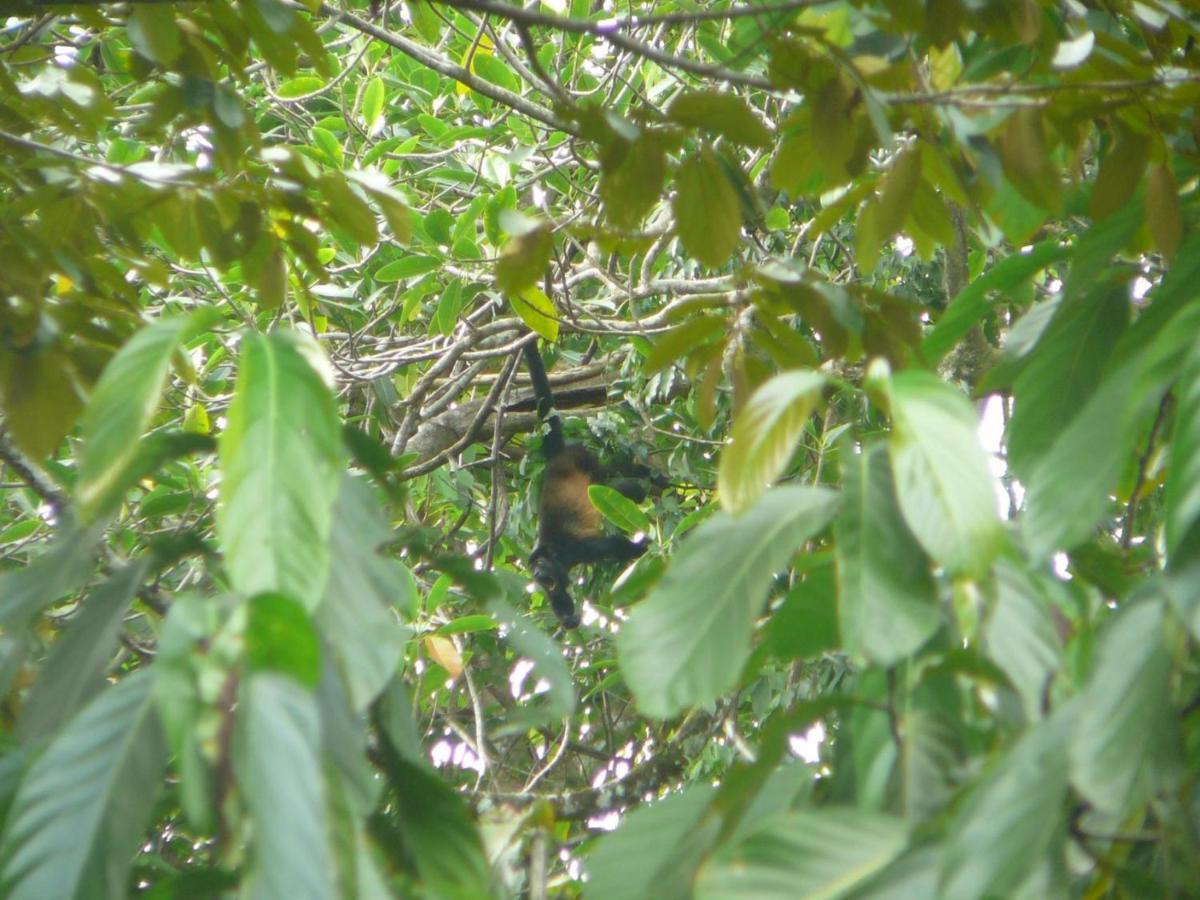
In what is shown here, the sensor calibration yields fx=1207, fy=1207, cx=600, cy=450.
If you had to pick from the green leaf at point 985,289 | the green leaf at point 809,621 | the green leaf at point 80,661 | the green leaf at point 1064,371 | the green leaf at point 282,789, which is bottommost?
the green leaf at point 282,789

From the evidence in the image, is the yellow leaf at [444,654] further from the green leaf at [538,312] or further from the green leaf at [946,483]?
the green leaf at [946,483]

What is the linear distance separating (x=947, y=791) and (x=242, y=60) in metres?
2.26

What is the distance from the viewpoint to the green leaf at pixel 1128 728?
2.54ft

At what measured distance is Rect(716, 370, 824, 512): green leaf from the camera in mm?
979

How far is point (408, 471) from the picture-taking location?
177 inches

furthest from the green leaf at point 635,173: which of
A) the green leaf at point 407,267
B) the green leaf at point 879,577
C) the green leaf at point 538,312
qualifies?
the green leaf at point 407,267

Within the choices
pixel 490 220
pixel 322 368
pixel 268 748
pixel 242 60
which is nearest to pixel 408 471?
pixel 490 220

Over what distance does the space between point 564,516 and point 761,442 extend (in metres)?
6.52

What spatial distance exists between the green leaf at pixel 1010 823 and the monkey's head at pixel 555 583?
18.0 feet

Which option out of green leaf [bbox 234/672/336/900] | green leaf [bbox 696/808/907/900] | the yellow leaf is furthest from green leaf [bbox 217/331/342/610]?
→ the yellow leaf

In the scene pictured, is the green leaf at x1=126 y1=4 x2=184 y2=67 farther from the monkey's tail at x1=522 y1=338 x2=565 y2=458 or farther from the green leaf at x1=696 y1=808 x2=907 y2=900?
the monkey's tail at x1=522 y1=338 x2=565 y2=458

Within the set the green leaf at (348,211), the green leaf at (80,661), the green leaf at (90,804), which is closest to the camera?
the green leaf at (90,804)

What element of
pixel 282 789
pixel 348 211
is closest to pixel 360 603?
pixel 282 789

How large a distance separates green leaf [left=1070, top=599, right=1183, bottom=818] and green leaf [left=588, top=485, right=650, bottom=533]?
368 cm
